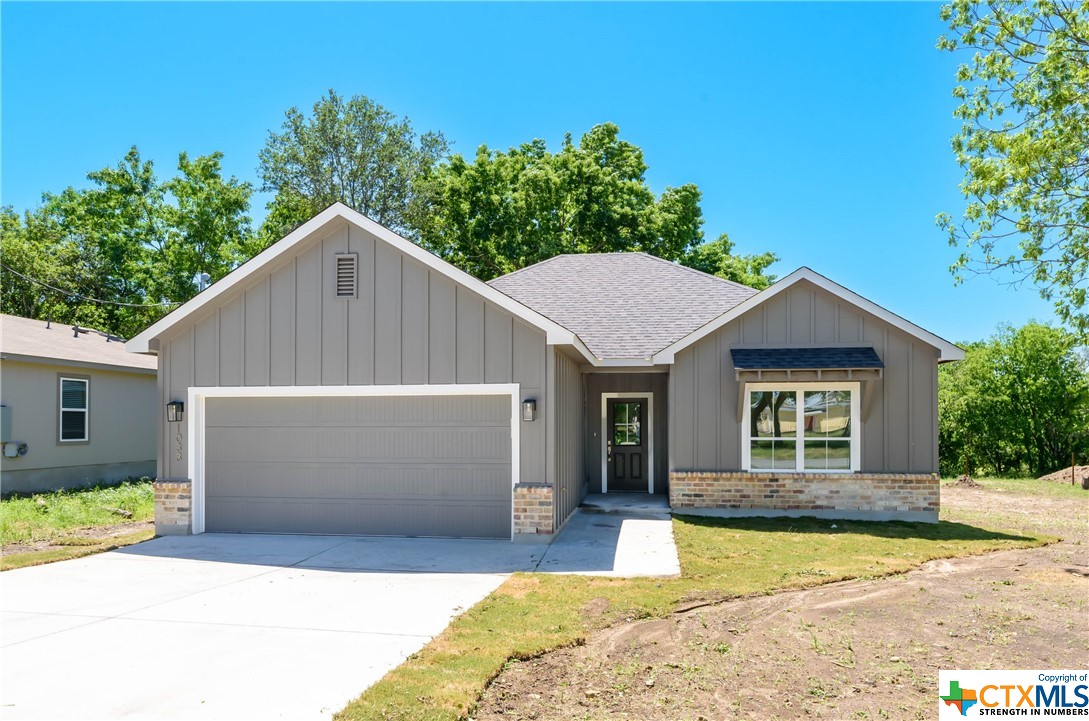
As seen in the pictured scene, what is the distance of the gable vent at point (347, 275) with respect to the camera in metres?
9.97

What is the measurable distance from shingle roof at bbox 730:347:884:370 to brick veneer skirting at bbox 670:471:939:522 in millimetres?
1870

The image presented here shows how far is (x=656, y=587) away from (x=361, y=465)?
4.81 metres

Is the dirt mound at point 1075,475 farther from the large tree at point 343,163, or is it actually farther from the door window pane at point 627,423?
the large tree at point 343,163

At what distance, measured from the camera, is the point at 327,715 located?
4168 mm

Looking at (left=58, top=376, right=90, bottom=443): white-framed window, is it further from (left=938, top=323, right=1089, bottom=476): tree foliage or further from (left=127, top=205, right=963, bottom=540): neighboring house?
(left=938, top=323, right=1089, bottom=476): tree foliage

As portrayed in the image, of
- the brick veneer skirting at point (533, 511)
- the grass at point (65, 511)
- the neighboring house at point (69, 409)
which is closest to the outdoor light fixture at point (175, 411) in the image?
the grass at point (65, 511)

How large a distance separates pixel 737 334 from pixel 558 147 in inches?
893

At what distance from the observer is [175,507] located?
34.1 ft

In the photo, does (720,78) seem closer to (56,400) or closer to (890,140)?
(890,140)

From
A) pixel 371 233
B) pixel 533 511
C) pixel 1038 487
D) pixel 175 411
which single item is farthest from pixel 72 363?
pixel 1038 487

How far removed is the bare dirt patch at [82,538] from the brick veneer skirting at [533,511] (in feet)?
18.8

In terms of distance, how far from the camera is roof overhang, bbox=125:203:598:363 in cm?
944

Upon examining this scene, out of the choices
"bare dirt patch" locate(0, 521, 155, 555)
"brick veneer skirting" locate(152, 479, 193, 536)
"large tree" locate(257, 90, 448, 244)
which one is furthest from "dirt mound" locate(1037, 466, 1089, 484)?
"large tree" locate(257, 90, 448, 244)

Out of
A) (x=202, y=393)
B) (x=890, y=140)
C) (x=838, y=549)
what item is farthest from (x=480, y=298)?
(x=890, y=140)
